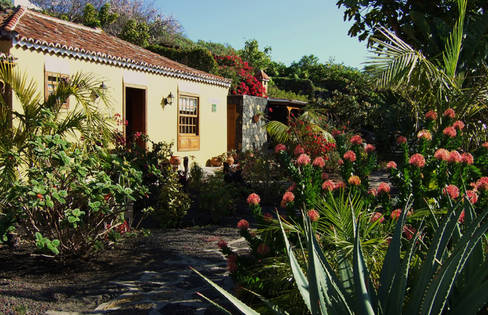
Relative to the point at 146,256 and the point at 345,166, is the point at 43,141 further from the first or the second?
the point at 345,166

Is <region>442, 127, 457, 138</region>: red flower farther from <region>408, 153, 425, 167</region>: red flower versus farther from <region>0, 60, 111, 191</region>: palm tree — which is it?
<region>0, 60, 111, 191</region>: palm tree

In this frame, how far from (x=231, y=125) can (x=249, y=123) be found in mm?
710

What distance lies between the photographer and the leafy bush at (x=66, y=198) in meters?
4.09

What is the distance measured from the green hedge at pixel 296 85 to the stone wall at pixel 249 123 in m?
8.57

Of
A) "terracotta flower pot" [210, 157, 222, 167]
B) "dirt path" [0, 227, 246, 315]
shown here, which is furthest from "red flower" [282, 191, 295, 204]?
"terracotta flower pot" [210, 157, 222, 167]

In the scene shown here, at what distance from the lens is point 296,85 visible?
2652 cm

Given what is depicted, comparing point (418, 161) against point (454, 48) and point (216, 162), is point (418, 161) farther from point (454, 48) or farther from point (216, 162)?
point (216, 162)

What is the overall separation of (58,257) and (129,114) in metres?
8.95

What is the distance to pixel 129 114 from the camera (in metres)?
13.2

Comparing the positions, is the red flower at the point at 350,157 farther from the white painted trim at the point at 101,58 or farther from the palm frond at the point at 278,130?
the white painted trim at the point at 101,58

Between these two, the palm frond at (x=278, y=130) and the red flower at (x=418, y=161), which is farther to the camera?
the palm frond at (x=278, y=130)

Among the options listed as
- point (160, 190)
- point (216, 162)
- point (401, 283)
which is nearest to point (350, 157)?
point (401, 283)

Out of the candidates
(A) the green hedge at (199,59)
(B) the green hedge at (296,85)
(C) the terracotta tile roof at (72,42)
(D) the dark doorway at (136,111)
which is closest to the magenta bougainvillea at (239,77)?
(A) the green hedge at (199,59)

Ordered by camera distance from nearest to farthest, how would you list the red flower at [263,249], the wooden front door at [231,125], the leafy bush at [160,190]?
the red flower at [263,249]
the leafy bush at [160,190]
the wooden front door at [231,125]
